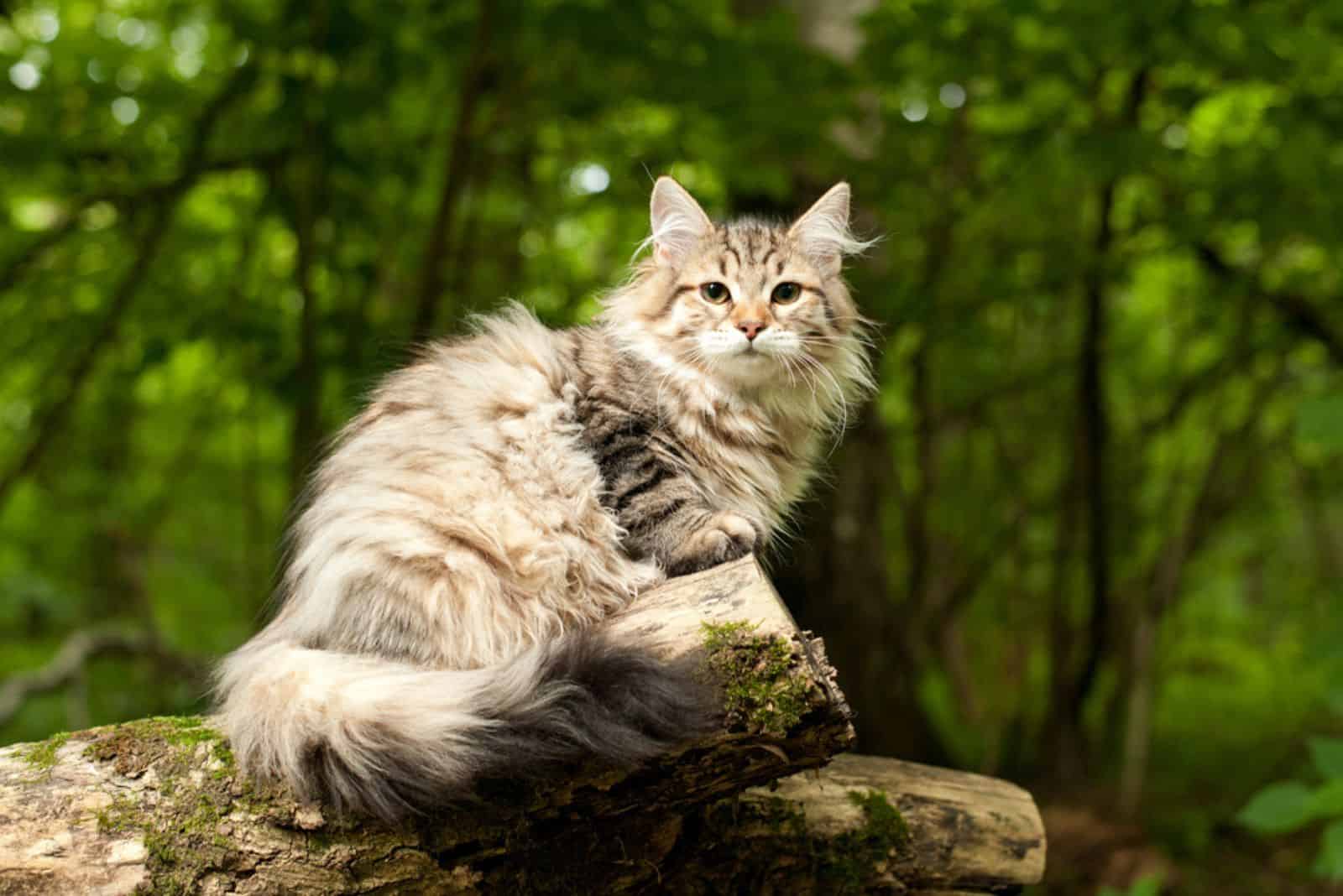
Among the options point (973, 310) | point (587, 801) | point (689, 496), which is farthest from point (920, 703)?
point (587, 801)

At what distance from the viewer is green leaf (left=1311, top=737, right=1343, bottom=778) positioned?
3320 millimetres

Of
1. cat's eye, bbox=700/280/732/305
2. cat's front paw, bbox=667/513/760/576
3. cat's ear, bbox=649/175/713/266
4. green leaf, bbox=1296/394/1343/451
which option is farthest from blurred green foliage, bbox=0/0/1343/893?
cat's front paw, bbox=667/513/760/576

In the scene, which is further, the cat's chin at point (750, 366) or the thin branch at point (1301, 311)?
the thin branch at point (1301, 311)

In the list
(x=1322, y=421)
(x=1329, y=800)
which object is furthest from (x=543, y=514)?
(x=1322, y=421)

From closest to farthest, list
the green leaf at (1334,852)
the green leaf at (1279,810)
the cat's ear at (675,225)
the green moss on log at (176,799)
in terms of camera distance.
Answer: the green moss on log at (176,799) < the cat's ear at (675,225) < the green leaf at (1334,852) < the green leaf at (1279,810)

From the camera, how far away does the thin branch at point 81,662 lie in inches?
160

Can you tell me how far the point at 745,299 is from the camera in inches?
108

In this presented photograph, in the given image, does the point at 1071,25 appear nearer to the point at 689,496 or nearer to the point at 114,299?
the point at 689,496

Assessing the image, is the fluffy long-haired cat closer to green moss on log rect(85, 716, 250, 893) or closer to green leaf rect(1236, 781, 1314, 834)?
green moss on log rect(85, 716, 250, 893)

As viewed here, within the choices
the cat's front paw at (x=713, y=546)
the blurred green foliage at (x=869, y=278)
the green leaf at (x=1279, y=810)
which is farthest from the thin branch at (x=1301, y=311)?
the cat's front paw at (x=713, y=546)

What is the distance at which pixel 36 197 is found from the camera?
15.5 feet

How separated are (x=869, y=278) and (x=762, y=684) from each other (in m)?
2.93

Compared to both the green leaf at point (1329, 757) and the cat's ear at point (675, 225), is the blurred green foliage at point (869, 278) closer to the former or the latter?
the green leaf at point (1329, 757)

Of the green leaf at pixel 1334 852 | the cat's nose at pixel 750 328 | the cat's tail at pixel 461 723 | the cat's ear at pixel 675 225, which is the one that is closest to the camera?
the cat's tail at pixel 461 723
